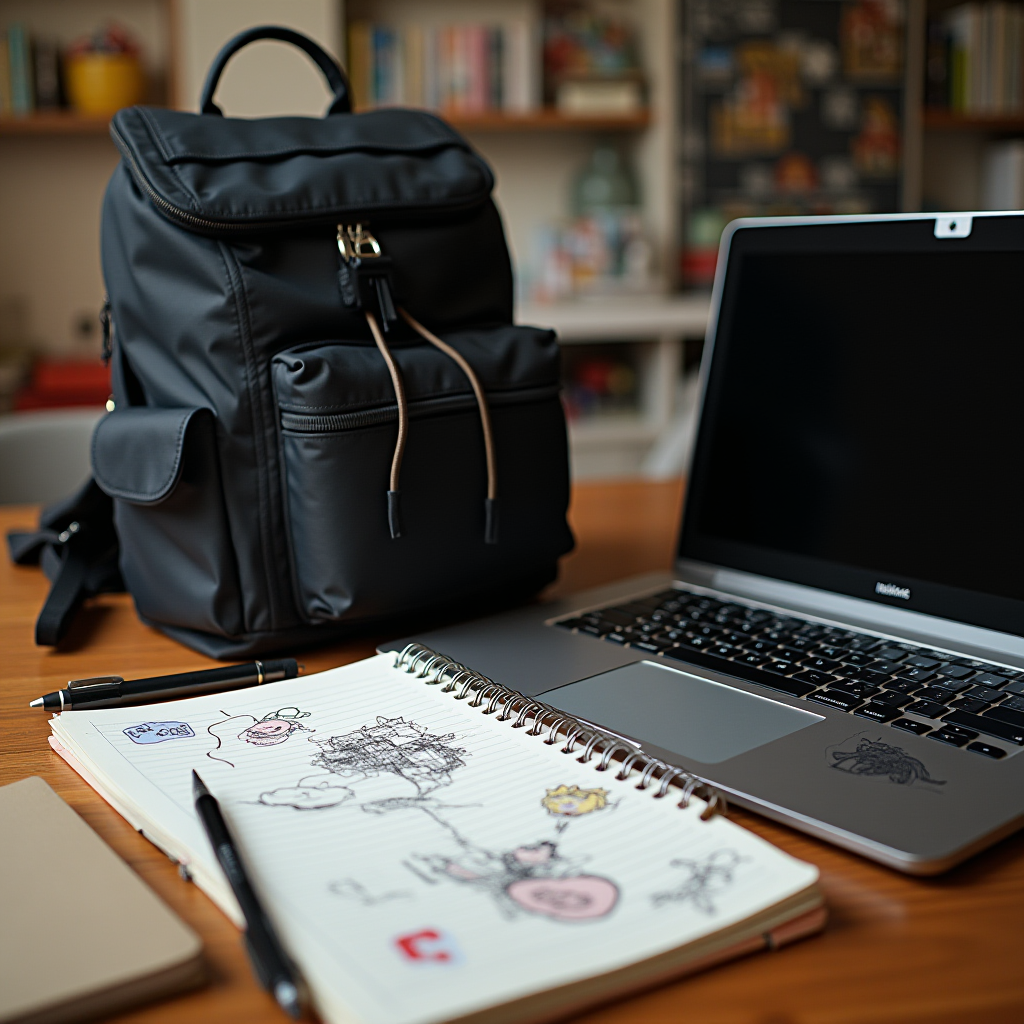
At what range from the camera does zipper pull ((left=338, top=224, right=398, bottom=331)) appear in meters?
0.81

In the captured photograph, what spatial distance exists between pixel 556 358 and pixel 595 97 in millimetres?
2317

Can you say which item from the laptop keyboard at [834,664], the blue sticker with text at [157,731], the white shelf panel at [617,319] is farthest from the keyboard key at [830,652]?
the white shelf panel at [617,319]

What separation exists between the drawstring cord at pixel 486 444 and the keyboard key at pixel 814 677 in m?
0.26

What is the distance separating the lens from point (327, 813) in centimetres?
52

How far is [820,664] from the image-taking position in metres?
0.72

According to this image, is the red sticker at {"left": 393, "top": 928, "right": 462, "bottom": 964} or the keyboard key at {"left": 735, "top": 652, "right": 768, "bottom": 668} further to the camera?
the keyboard key at {"left": 735, "top": 652, "right": 768, "bottom": 668}

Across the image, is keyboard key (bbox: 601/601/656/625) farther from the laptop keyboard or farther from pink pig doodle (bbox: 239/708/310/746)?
pink pig doodle (bbox: 239/708/310/746)

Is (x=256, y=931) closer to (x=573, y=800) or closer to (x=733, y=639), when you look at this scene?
(x=573, y=800)

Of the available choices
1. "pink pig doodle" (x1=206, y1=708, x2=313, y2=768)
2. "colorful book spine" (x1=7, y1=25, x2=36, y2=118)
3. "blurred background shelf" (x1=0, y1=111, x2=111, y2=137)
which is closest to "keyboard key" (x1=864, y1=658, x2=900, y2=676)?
"pink pig doodle" (x1=206, y1=708, x2=313, y2=768)

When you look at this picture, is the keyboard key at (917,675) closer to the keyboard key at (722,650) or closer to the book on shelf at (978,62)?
the keyboard key at (722,650)

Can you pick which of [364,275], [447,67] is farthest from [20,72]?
[364,275]

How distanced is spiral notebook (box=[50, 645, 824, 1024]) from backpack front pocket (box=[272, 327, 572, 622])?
12 centimetres

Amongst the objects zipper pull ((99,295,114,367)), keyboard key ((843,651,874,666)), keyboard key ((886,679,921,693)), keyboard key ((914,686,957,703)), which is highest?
zipper pull ((99,295,114,367))

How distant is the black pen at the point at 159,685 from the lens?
69 centimetres
